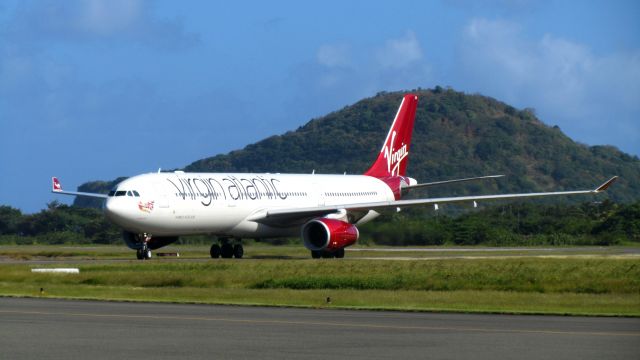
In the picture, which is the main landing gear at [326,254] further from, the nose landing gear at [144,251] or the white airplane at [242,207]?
the nose landing gear at [144,251]

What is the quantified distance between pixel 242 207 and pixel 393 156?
1552cm

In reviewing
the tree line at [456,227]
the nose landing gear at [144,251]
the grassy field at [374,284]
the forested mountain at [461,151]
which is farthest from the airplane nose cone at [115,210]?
the forested mountain at [461,151]

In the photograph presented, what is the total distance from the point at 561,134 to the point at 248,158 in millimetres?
51279

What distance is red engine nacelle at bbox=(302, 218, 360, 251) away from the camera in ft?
155

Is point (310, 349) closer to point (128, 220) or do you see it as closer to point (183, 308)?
point (183, 308)

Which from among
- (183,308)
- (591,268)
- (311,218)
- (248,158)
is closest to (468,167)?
(248,158)

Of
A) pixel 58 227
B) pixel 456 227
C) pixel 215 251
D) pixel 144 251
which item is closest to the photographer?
pixel 144 251

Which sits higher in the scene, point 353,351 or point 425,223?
point 425,223

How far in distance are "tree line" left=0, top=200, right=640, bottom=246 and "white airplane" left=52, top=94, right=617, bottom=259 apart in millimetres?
3306

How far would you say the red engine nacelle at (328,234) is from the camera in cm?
4735

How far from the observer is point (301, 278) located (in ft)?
110

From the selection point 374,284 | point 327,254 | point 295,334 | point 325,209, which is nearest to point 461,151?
point 325,209

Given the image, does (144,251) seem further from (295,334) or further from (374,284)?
(295,334)

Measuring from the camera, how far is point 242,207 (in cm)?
4884
